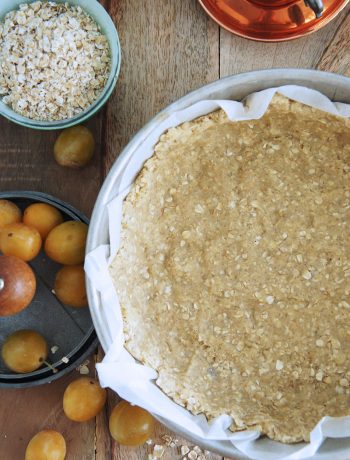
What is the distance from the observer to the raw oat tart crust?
4.24ft

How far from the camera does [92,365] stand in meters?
1.39

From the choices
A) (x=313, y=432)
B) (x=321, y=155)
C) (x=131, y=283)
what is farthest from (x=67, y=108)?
(x=313, y=432)

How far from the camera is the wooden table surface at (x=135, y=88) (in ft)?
4.58

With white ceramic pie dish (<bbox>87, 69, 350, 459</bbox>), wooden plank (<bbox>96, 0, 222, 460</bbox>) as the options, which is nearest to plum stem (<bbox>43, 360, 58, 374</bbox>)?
white ceramic pie dish (<bbox>87, 69, 350, 459</bbox>)

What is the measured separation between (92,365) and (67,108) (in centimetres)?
51

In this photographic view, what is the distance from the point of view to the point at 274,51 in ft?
4.59

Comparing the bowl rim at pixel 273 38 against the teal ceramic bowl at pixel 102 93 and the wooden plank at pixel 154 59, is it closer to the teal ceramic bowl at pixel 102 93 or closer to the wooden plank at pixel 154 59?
the wooden plank at pixel 154 59

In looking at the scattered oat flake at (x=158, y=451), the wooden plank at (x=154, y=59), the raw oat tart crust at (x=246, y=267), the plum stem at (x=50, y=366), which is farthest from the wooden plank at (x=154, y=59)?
the scattered oat flake at (x=158, y=451)

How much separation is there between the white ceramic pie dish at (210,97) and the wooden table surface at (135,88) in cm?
19

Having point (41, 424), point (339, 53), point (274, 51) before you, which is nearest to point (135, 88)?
point (274, 51)

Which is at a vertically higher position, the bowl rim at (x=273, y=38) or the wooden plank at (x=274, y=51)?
the bowl rim at (x=273, y=38)

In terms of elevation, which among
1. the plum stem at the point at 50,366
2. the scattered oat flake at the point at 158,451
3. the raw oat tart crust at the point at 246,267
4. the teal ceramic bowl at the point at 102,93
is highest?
the teal ceramic bowl at the point at 102,93

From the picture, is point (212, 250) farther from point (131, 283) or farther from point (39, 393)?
point (39, 393)

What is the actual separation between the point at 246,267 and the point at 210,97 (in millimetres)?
327
